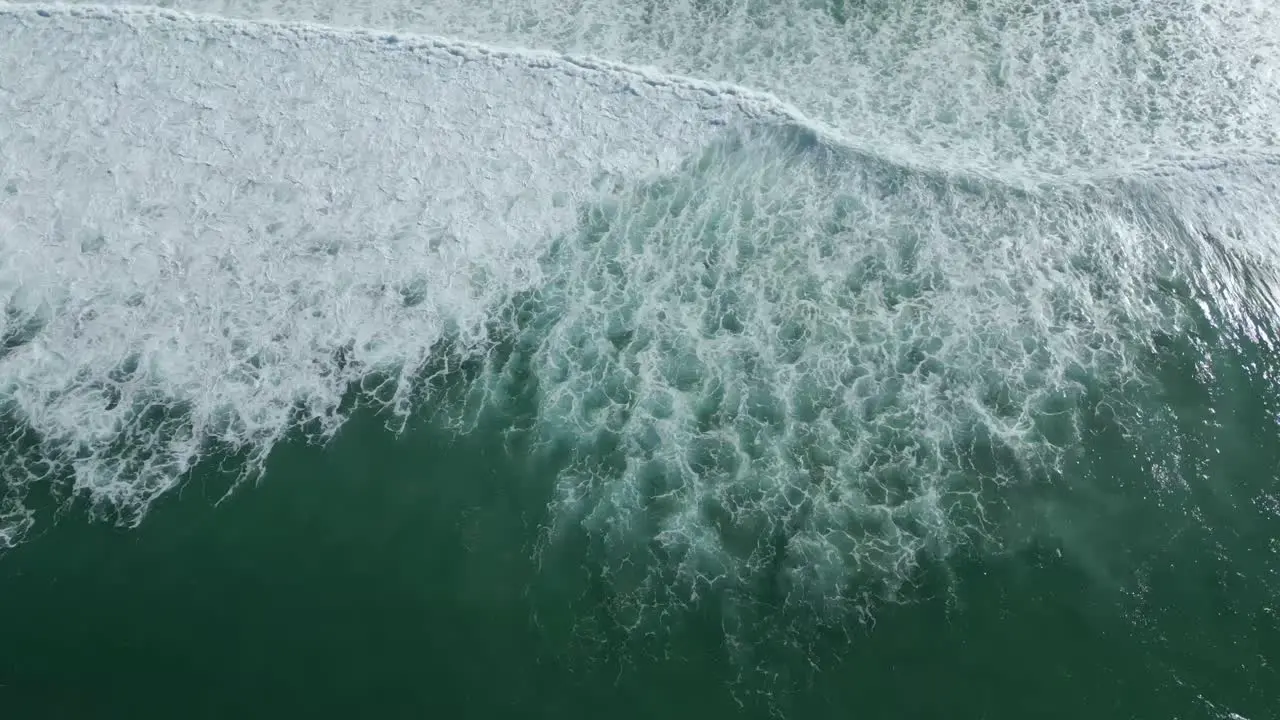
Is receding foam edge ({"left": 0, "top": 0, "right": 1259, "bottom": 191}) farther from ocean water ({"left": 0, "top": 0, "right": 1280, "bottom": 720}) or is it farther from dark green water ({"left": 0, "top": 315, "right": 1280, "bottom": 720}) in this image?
dark green water ({"left": 0, "top": 315, "right": 1280, "bottom": 720})

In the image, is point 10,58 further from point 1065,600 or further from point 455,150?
point 1065,600

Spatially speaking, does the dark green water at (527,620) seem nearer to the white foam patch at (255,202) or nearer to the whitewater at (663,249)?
the whitewater at (663,249)

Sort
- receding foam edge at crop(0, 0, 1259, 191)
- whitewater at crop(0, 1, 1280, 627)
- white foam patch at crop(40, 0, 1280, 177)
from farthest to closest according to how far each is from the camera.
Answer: white foam patch at crop(40, 0, 1280, 177) → receding foam edge at crop(0, 0, 1259, 191) → whitewater at crop(0, 1, 1280, 627)

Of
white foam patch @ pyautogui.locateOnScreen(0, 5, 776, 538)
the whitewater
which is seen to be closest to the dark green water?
the whitewater

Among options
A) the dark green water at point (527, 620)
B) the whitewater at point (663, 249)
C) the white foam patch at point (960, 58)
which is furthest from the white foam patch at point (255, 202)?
the dark green water at point (527, 620)

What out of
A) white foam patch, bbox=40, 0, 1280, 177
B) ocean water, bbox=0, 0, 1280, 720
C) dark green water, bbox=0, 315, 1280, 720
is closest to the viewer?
dark green water, bbox=0, 315, 1280, 720

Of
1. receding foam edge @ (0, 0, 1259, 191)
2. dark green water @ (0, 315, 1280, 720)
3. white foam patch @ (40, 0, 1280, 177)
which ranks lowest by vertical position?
dark green water @ (0, 315, 1280, 720)

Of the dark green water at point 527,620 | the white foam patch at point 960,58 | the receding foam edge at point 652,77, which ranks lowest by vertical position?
the dark green water at point 527,620
